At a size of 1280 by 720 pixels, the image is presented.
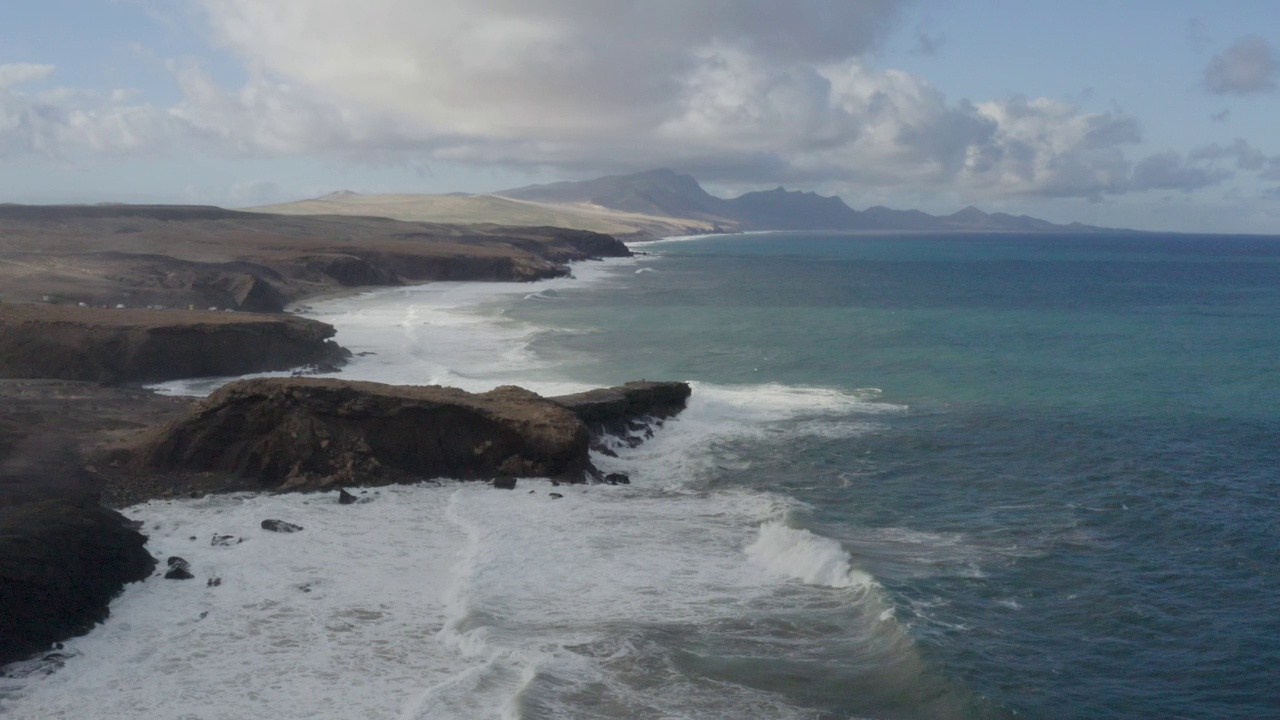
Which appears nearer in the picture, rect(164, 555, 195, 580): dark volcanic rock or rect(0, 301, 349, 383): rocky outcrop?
rect(164, 555, 195, 580): dark volcanic rock

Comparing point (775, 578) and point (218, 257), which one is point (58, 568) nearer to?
point (775, 578)

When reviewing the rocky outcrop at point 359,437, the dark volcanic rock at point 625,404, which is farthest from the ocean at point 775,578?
the dark volcanic rock at point 625,404

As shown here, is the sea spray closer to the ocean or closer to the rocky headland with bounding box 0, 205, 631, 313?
the ocean

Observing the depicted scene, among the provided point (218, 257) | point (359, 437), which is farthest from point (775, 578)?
point (218, 257)

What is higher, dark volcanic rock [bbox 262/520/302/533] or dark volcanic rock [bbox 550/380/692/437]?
dark volcanic rock [bbox 550/380/692/437]

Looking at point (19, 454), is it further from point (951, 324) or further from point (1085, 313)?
point (1085, 313)

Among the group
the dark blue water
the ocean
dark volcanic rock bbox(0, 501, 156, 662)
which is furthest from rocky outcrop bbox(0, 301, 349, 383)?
dark volcanic rock bbox(0, 501, 156, 662)

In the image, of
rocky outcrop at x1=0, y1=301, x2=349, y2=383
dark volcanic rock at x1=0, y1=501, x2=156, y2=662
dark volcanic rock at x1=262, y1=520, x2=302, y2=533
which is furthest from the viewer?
rocky outcrop at x1=0, y1=301, x2=349, y2=383

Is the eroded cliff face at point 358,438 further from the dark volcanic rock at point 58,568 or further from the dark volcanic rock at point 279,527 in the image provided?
the dark volcanic rock at point 58,568
